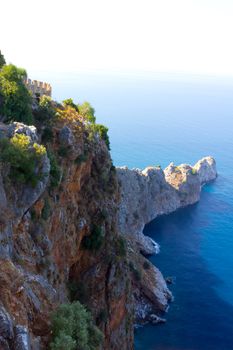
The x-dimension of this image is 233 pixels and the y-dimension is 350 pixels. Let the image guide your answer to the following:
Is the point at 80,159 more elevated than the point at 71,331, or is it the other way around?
the point at 80,159

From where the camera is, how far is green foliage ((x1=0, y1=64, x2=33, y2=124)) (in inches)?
1010

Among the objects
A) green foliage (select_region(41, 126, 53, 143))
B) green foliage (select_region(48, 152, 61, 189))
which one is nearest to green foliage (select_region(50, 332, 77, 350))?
green foliage (select_region(48, 152, 61, 189))

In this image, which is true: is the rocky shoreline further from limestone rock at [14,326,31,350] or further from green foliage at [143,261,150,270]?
limestone rock at [14,326,31,350]

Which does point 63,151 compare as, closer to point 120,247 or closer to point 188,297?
point 120,247

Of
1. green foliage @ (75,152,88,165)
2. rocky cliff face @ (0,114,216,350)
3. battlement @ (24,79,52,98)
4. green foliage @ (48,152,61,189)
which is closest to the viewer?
rocky cliff face @ (0,114,216,350)

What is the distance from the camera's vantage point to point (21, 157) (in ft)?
63.4

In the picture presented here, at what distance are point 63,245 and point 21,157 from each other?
9.75 meters

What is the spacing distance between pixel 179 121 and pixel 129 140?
174ft

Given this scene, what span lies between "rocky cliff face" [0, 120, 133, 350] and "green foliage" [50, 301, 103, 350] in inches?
15.6

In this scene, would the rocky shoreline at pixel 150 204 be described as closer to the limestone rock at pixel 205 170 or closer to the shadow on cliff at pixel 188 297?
the limestone rock at pixel 205 170

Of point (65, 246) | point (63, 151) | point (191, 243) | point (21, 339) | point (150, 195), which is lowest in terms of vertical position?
point (191, 243)

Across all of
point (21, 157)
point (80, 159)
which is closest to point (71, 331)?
point (21, 157)

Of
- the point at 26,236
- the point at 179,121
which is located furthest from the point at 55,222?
the point at 179,121

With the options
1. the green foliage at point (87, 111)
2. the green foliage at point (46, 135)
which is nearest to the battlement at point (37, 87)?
the green foliage at point (87, 111)
